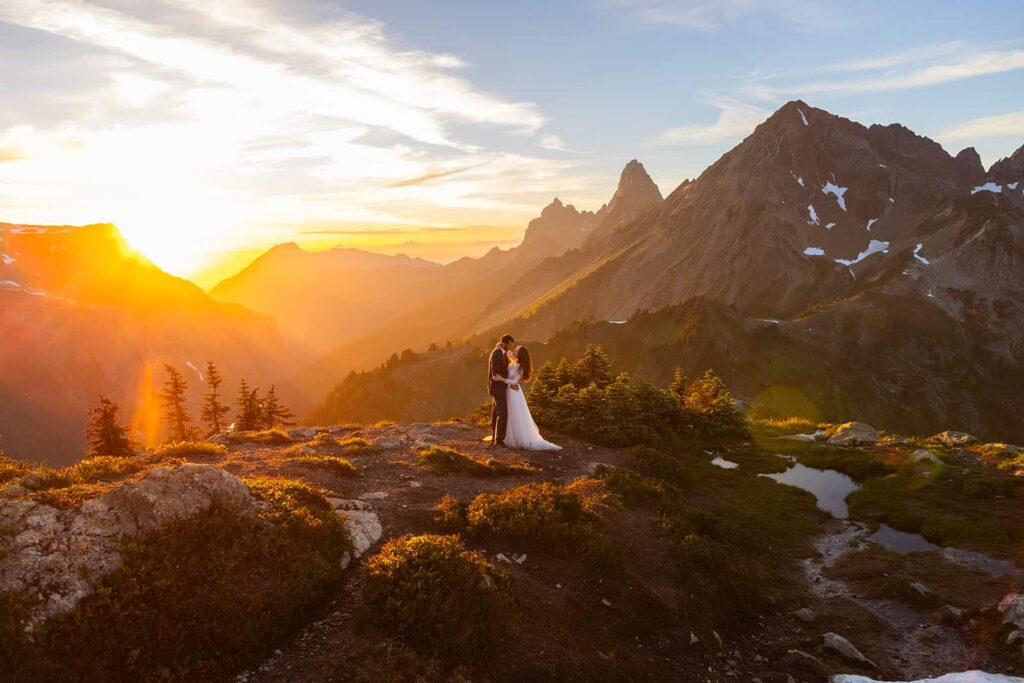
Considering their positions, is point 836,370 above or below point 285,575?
below

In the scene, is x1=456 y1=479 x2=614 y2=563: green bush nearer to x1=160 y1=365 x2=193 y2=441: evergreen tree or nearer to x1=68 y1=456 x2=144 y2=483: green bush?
x1=68 y1=456 x2=144 y2=483: green bush

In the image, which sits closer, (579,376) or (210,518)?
(210,518)

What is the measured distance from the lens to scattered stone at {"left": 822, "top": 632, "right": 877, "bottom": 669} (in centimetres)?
1144

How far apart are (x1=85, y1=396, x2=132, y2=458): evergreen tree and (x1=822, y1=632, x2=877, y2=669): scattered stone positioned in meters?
42.6

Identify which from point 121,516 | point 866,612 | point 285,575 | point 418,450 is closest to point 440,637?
point 285,575

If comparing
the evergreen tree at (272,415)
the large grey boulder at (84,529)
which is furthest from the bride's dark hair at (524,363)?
the evergreen tree at (272,415)

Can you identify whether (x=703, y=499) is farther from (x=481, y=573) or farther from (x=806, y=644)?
(x=481, y=573)

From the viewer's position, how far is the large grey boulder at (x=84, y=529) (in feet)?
26.5

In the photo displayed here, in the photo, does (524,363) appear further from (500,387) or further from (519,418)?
(519,418)

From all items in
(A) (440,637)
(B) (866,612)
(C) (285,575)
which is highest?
(C) (285,575)

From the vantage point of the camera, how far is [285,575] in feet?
32.8

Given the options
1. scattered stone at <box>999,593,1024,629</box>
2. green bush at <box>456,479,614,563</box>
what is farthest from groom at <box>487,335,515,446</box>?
scattered stone at <box>999,593,1024,629</box>

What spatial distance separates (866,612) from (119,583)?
16.7 metres

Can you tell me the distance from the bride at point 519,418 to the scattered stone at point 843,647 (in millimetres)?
13466
